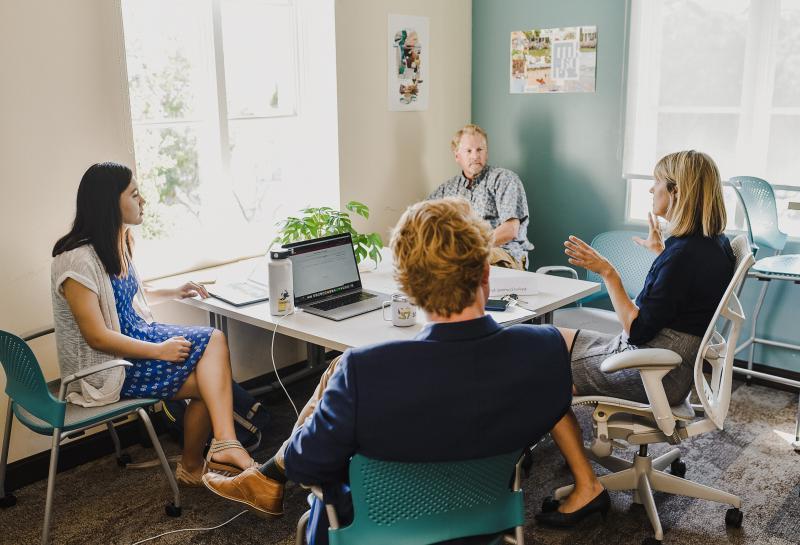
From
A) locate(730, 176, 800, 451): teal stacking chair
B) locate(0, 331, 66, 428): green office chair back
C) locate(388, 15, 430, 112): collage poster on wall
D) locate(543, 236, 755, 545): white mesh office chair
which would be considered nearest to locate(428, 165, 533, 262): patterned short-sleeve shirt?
locate(388, 15, 430, 112): collage poster on wall

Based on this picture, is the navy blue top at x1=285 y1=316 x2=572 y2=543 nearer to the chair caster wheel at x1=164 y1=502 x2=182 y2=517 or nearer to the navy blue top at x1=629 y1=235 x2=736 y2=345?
the navy blue top at x1=629 y1=235 x2=736 y2=345

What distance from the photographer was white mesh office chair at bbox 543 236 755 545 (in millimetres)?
2447

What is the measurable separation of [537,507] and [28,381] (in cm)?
181

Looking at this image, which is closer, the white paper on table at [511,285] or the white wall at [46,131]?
the white wall at [46,131]

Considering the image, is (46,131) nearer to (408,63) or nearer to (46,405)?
(46,405)

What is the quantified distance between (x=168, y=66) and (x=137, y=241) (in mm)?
807

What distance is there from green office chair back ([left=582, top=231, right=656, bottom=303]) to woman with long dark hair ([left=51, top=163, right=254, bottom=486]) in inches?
74.3

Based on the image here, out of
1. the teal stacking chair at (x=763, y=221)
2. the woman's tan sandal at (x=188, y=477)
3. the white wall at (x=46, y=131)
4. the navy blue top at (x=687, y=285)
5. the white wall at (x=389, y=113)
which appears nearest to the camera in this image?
the navy blue top at (x=687, y=285)

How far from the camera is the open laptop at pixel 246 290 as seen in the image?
3.19 metres

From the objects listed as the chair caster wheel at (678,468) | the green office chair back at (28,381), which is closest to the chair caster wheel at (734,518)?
the chair caster wheel at (678,468)

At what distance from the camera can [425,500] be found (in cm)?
166

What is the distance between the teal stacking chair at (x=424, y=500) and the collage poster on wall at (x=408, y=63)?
3064mm

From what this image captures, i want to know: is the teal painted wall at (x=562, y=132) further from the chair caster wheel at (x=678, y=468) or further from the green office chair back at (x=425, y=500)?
the green office chair back at (x=425, y=500)

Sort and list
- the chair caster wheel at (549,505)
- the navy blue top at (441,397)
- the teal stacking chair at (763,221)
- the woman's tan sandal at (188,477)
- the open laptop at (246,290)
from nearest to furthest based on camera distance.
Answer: the navy blue top at (441,397)
the chair caster wheel at (549,505)
the woman's tan sandal at (188,477)
the open laptop at (246,290)
the teal stacking chair at (763,221)
